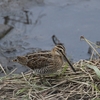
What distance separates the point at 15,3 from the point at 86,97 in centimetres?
401

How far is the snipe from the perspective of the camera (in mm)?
6465

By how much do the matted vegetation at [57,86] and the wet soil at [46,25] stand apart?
139cm

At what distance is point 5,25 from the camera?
9.07 meters

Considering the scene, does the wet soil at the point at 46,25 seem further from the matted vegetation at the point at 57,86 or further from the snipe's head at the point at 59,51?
the snipe's head at the point at 59,51

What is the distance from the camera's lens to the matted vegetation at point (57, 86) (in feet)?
20.3

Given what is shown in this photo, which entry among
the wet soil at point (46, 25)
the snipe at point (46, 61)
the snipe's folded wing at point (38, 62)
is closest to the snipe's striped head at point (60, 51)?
the snipe at point (46, 61)

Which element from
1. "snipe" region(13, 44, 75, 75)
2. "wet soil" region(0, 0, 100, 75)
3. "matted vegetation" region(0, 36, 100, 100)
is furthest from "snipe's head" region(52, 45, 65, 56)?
"wet soil" region(0, 0, 100, 75)

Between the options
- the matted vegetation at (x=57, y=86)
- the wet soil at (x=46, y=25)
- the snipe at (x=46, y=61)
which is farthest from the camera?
the wet soil at (x=46, y=25)

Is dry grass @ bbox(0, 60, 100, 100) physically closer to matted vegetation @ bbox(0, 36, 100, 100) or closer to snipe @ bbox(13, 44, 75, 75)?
matted vegetation @ bbox(0, 36, 100, 100)

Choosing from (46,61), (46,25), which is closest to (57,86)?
(46,61)

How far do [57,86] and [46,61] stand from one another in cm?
36

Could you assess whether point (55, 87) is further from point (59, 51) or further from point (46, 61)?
point (59, 51)

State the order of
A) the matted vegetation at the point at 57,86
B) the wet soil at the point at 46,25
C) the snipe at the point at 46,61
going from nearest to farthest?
1. the matted vegetation at the point at 57,86
2. the snipe at the point at 46,61
3. the wet soil at the point at 46,25

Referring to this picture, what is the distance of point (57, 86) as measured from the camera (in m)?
6.40
